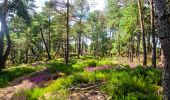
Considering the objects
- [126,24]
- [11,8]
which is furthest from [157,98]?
[126,24]

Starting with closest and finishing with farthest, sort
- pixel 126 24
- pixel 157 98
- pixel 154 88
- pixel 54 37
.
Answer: pixel 157 98, pixel 154 88, pixel 126 24, pixel 54 37

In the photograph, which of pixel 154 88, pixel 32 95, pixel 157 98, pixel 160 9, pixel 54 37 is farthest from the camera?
pixel 54 37

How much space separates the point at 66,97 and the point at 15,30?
4882cm

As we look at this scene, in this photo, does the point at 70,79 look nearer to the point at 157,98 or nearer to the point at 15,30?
the point at 157,98

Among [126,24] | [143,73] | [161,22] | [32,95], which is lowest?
[32,95]

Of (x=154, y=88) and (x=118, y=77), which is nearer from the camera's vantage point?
(x=154, y=88)

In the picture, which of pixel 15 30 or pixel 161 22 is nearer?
pixel 161 22

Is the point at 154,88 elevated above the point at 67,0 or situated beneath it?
situated beneath

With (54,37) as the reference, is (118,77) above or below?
below

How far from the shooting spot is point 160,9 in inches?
196

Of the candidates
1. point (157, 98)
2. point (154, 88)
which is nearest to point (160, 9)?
point (157, 98)

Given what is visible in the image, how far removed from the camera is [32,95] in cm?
941

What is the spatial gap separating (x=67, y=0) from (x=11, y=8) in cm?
638

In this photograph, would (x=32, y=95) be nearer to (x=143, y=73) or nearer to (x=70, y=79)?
(x=70, y=79)
